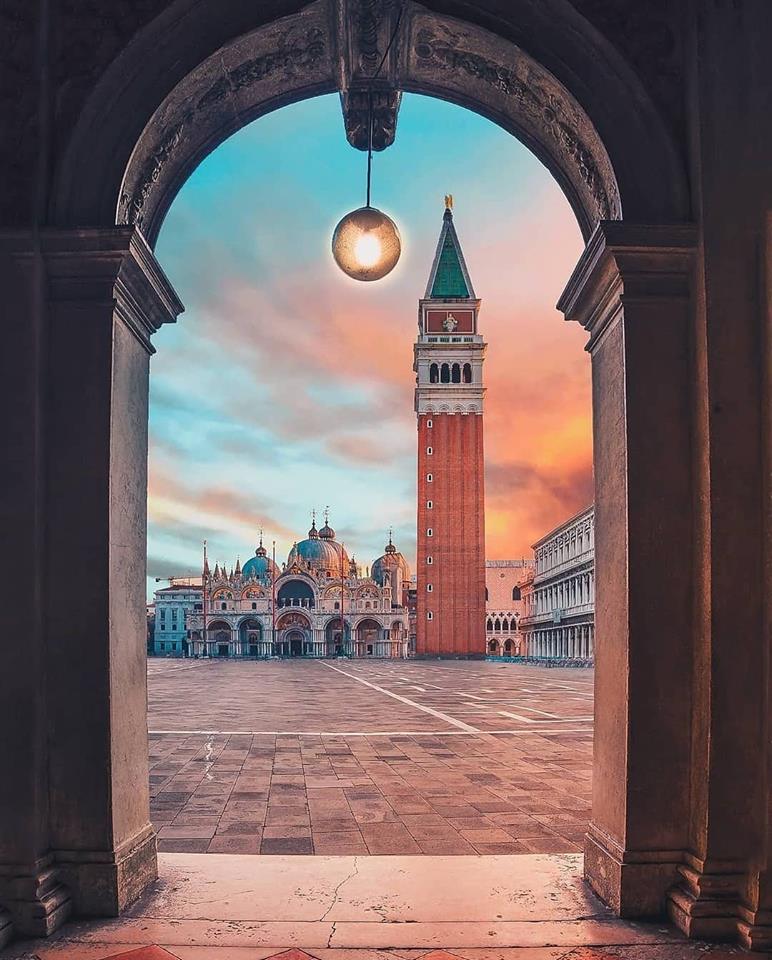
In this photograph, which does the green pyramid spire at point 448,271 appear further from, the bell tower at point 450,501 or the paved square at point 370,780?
the paved square at point 370,780

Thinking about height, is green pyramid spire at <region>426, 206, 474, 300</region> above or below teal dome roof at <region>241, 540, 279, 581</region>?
above

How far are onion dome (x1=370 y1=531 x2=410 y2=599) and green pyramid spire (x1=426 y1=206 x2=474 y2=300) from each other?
33434mm

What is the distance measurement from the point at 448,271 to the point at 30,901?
83713mm

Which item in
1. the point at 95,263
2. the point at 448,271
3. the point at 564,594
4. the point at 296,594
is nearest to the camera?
the point at 95,263

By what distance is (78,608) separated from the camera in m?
4.08

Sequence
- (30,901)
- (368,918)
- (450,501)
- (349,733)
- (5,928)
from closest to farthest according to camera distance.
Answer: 1. (5,928)
2. (30,901)
3. (368,918)
4. (349,733)
5. (450,501)

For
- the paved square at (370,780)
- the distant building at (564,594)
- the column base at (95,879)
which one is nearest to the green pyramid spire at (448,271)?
the distant building at (564,594)

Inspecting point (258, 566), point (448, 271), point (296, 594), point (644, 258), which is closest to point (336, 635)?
point (296, 594)

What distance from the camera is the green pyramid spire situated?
8306cm

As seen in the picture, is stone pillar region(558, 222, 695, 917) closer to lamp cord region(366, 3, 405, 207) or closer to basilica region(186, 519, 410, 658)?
lamp cord region(366, 3, 405, 207)

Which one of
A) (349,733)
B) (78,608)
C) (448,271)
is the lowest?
(349,733)

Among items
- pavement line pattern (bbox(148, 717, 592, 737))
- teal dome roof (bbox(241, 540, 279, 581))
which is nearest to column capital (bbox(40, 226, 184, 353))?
pavement line pattern (bbox(148, 717, 592, 737))

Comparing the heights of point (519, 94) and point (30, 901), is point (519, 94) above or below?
above

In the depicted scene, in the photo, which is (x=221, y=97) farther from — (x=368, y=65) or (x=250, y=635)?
(x=250, y=635)
